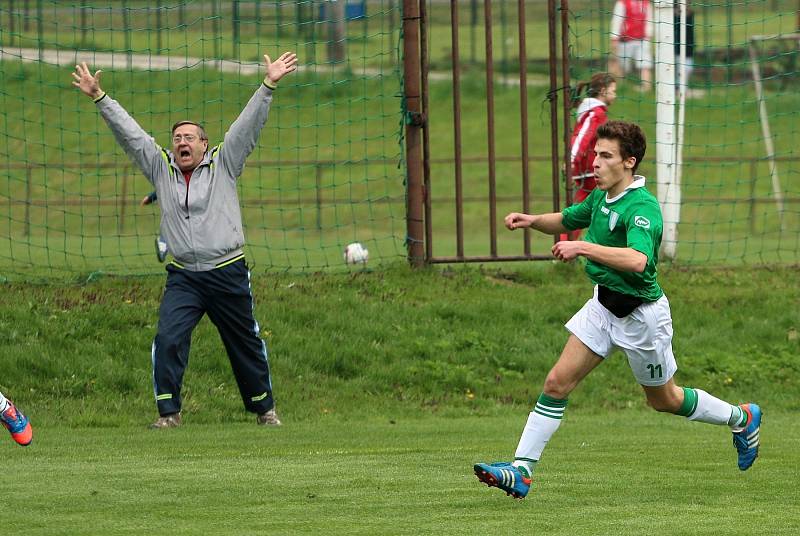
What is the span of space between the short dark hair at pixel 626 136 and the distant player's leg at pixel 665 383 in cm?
76

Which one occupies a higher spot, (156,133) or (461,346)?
(156,133)

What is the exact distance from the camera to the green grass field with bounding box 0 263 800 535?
672 centimetres

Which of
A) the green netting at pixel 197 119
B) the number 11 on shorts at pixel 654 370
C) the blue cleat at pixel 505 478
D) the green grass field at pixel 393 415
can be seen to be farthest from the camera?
the green netting at pixel 197 119

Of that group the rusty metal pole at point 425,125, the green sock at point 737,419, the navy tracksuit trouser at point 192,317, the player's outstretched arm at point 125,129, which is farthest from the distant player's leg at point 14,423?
the rusty metal pole at point 425,125

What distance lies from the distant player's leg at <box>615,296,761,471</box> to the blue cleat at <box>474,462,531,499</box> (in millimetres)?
882

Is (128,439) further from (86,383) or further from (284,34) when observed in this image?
(284,34)

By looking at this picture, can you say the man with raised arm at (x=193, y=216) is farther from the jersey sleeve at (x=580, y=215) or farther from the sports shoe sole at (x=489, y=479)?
the sports shoe sole at (x=489, y=479)

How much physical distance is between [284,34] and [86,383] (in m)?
16.5

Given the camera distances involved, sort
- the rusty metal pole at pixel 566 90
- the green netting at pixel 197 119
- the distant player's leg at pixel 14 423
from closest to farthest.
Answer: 1. the distant player's leg at pixel 14 423
2. the rusty metal pole at pixel 566 90
3. the green netting at pixel 197 119

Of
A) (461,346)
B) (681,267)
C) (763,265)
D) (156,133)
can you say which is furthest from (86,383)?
(156,133)

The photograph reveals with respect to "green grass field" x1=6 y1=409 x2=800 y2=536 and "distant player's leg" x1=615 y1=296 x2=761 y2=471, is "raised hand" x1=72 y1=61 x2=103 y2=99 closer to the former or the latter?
"green grass field" x1=6 y1=409 x2=800 y2=536

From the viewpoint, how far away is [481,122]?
33.9m

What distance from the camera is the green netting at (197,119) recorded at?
21484mm

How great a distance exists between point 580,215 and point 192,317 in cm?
334
